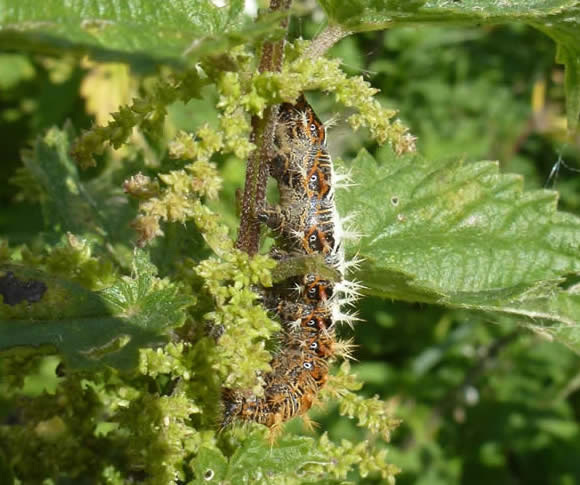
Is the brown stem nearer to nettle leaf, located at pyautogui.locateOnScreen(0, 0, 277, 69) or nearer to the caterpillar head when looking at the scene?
the caterpillar head

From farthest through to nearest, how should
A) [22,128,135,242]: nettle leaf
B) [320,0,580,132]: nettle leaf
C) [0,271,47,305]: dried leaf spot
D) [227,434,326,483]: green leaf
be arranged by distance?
[22,128,135,242]: nettle leaf → [0,271,47,305]: dried leaf spot → [227,434,326,483]: green leaf → [320,0,580,132]: nettle leaf

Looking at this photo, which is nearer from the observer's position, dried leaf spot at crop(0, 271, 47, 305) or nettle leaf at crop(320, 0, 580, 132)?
nettle leaf at crop(320, 0, 580, 132)

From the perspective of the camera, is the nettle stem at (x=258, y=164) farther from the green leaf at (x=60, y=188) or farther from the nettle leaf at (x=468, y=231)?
Result: the green leaf at (x=60, y=188)

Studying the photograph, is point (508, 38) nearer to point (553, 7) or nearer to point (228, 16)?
point (553, 7)

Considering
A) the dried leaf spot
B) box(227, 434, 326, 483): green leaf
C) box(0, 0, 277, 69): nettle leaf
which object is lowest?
box(227, 434, 326, 483): green leaf

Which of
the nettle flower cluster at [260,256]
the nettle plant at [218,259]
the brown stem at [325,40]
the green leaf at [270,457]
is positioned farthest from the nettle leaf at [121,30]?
the green leaf at [270,457]

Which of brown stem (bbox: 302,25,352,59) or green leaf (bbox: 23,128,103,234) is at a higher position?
brown stem (bbox: 302,25,352,59)

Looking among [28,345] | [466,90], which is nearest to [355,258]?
[28,345]

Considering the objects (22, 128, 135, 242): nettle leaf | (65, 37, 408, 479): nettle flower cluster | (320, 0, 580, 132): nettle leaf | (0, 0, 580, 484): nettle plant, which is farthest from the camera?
(22, 128, 135, 242): nettle leaf

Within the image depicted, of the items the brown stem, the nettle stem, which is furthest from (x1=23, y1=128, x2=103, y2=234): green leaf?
the brown stem
